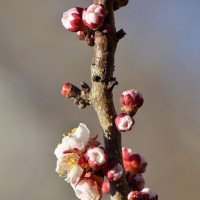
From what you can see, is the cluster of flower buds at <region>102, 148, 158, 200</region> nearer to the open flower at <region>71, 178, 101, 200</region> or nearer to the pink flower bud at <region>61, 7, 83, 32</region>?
the open flower at <region>71, 178, 101, 200</region>

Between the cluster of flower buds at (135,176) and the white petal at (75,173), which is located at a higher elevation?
the cluster of flower buds at (135,176)

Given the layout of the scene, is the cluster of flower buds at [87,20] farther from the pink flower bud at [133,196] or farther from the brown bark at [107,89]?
the pink flower bud at [133,196]

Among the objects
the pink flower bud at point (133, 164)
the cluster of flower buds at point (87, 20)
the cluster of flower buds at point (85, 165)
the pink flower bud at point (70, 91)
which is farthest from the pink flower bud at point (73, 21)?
the pink flower bud at point (133, 164)

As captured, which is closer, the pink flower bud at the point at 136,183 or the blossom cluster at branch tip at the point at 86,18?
the blossom cluster at branch tip at the point at 86,18

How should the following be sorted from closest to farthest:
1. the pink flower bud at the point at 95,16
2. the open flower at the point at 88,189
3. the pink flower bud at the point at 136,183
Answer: the pink flower bud at the point at 95,16 → the open flower at the point at 88,189 → the pink flower bud at the point at 136,183

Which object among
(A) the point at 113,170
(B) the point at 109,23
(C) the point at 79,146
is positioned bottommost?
(A) the point at 113,170

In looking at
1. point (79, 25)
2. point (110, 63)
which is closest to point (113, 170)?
point (110, 63)

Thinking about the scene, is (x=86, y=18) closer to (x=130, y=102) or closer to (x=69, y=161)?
(x=130, y=102)

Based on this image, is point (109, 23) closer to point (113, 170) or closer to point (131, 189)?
point (113, 170)
